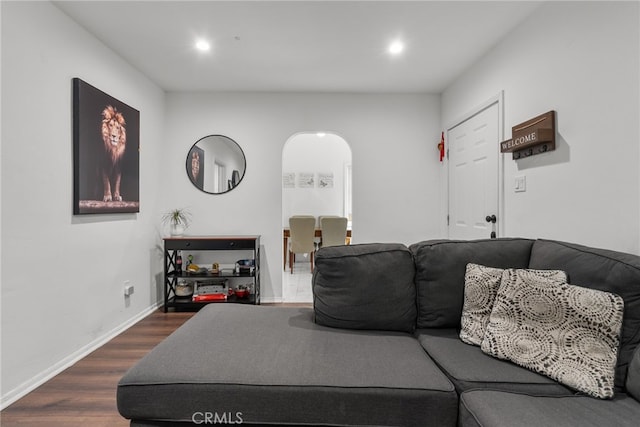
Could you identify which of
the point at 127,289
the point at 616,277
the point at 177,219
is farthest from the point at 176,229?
the point at 616,277

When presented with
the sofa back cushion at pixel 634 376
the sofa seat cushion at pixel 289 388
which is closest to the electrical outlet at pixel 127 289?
the sofa seat cushion at pixel 289 388

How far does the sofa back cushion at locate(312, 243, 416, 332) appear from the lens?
5.20 feet

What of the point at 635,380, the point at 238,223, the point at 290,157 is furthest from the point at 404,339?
the point at 290,157

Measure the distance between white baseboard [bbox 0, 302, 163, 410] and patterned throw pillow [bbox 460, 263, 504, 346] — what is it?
241 cm

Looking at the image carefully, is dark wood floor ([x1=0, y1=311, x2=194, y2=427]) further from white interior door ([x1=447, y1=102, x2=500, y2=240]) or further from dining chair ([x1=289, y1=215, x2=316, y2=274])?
white interior door ([x1=447, y1=102, x2=500, y2=240])

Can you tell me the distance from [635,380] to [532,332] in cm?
30

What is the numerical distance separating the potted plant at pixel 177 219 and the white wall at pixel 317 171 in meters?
2.72

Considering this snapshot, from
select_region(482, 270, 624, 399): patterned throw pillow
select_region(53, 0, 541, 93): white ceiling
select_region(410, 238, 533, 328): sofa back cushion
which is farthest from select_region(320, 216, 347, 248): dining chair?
select_region(482, 270, 624, 399): patterned throw pillow

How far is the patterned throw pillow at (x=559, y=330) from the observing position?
3.66 ft

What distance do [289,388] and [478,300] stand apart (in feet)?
3.02

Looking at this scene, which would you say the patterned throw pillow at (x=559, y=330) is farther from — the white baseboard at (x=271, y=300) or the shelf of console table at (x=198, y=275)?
the white baseboard at (x=271, y=300)

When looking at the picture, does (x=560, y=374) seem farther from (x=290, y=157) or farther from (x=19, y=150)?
(x=290, y=157)

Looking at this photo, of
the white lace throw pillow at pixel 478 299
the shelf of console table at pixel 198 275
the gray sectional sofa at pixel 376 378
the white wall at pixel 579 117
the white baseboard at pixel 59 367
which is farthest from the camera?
the shelf of console table at pixel 198 275

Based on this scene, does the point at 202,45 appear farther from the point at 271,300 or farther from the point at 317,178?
the point at 317,178
